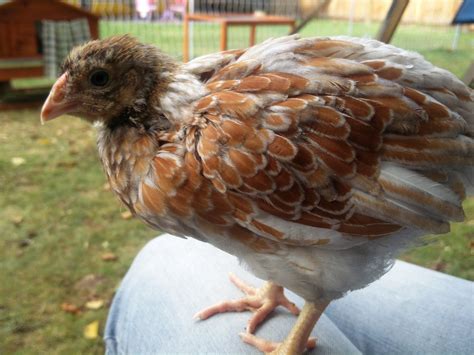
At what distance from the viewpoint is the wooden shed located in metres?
3.89

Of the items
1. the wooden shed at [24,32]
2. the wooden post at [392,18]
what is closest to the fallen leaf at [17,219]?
the wooden shed at [24,32]

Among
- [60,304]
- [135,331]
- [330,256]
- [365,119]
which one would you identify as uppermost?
[365,119]

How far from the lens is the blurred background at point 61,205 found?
6.13 ft

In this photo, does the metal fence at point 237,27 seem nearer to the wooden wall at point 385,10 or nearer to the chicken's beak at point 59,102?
the wooden wall at point 385,10

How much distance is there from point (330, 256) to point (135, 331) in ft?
1.86

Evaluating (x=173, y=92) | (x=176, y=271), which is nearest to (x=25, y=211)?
(x=176, y=271)

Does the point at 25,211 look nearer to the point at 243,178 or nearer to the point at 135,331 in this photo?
the point at 135,331

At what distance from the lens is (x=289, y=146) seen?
0.79 m

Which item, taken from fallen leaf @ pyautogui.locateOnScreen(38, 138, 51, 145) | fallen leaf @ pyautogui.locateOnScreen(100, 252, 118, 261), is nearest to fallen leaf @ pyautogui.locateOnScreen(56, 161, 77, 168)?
fallen leaf @ pyautogui.locateOnScreen(38, 138, 51, 145)

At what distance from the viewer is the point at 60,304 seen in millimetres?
1989

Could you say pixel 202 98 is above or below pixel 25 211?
above

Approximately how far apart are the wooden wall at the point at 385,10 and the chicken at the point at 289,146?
16.0ft

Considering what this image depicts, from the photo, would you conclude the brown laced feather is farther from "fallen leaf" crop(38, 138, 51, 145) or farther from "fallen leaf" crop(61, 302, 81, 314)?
"fallen leaf" crop(38, 138, 51, 145)

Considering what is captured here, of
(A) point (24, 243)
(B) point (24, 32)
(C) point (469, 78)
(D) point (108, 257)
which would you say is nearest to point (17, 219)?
(A) point (24, 243)
